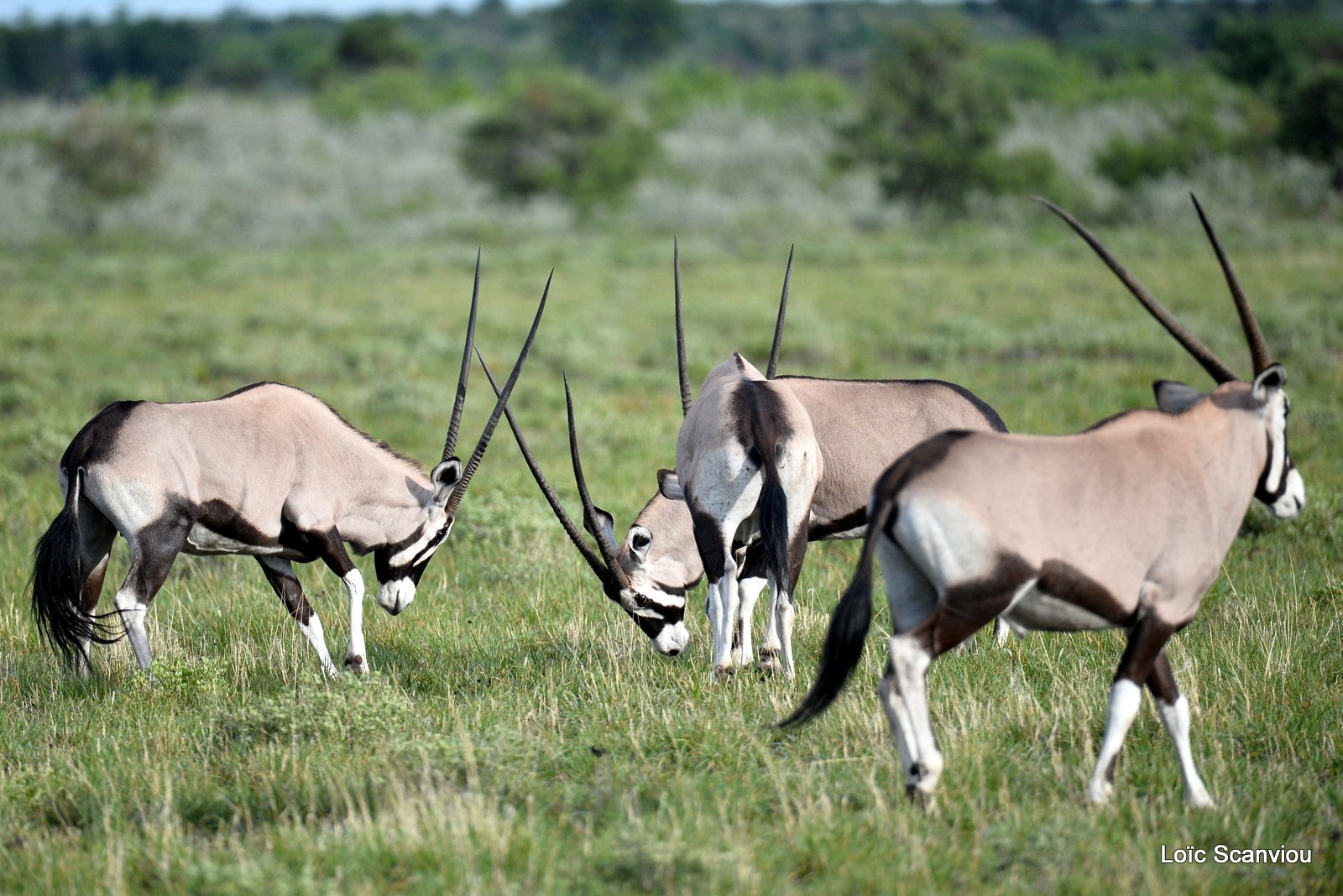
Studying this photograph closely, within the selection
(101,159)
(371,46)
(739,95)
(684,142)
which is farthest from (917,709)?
(371,46)

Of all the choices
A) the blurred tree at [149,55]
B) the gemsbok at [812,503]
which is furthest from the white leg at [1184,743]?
the blurred tree at [149,55]

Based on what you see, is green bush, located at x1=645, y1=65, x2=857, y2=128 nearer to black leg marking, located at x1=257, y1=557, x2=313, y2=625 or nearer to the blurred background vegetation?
the blurred background vegetation

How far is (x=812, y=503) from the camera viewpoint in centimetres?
679

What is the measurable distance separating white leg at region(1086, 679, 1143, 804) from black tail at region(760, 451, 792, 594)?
1.69m

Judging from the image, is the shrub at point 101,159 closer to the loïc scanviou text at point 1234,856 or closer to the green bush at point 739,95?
the green bush at point 739,95

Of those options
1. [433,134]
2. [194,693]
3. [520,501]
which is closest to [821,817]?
[194,693]

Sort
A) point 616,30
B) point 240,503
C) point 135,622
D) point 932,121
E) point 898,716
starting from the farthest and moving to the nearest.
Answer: point 616,30 < point 932,121 < point 240,503 < point 135,622 < point 898,716

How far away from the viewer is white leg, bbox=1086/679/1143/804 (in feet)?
14.9

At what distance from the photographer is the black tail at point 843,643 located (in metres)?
4.52

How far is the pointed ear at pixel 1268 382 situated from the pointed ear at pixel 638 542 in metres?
2.97

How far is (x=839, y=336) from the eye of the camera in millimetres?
18688

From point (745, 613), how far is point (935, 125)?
33677 mm

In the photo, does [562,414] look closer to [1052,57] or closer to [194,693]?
[194,693]

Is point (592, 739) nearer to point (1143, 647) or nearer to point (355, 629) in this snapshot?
point (355, 629)
